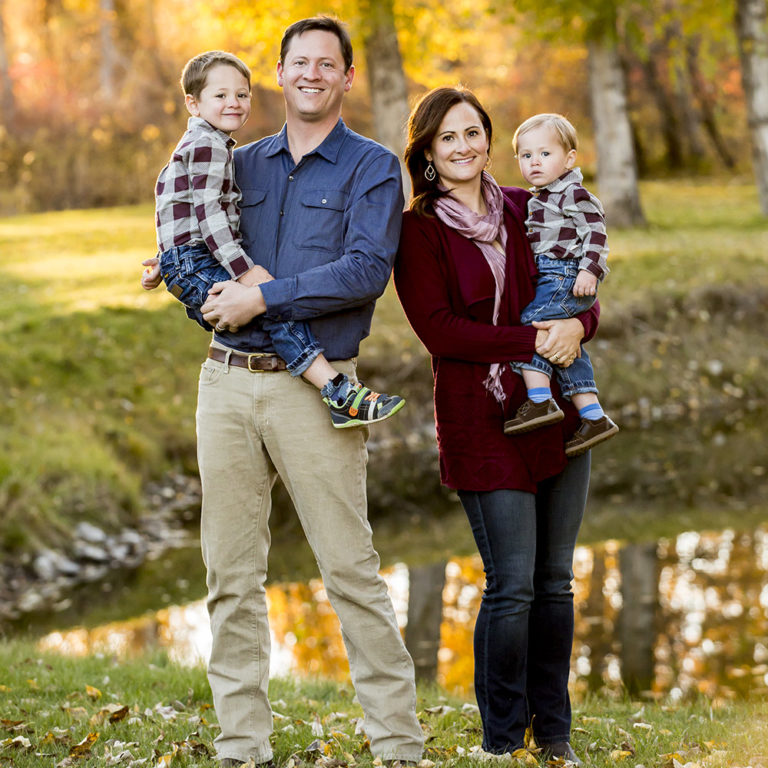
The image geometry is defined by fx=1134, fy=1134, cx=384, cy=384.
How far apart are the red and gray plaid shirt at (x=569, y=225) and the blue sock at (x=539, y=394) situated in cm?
41

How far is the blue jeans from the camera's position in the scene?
143 inches

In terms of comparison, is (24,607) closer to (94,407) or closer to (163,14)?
(94,407)

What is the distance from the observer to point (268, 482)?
3.80 meters

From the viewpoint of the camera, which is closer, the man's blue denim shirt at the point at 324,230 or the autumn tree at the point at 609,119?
the man's blue denim shirt at the point at 324,230

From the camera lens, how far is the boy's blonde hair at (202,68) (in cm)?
367

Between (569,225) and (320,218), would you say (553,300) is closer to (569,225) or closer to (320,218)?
(569,225)

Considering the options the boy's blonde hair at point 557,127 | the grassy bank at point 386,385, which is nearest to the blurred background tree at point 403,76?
the grassy bank at point 386,385

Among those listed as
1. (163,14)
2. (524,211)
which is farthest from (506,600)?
(163,14)

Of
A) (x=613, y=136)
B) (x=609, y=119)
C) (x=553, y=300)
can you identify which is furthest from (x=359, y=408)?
(x=609, y=119)

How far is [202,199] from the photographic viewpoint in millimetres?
3555

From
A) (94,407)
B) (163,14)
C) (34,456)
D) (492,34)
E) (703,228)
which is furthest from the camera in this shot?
(163,14)

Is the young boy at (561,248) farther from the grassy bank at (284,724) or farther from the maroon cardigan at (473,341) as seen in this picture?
the grassy bank at (284,724)

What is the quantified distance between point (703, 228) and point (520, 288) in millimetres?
15593

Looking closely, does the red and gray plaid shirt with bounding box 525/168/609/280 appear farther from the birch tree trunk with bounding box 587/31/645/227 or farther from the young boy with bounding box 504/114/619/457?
the birch tree trunk with bounding box 587/31/645/227
